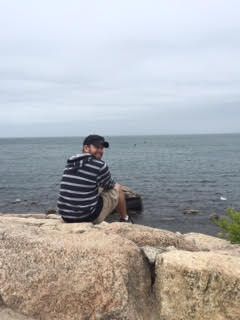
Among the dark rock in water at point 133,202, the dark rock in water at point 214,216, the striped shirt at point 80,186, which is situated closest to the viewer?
the striped shirt at point 80,186

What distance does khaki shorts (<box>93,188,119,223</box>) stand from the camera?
9117 millimetres

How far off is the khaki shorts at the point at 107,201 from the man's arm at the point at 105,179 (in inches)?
4.3

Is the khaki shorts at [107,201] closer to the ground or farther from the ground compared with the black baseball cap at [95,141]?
closer to the ground

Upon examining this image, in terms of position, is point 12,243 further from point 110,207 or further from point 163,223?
point 163,223

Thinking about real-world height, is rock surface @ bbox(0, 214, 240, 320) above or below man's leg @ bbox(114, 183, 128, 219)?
below

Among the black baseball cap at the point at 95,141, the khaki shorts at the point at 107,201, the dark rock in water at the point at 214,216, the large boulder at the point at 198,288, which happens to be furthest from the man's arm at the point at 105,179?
the dark rock in water at the point at 214,216

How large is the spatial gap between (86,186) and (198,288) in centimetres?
311

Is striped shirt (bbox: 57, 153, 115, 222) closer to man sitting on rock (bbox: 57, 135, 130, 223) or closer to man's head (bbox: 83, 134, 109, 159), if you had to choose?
man sitting on rock (bbox: 57, 135, 130, 223)

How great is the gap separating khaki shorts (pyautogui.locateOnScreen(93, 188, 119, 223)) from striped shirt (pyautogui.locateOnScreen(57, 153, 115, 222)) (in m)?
0.29

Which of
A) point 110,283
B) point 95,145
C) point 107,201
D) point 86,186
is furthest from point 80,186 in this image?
point 110,283

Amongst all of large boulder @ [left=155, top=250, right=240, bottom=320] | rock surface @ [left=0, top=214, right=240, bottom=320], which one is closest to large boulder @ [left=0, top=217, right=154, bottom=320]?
rock surface @ [left=0, top=214, right=240, bottom=320]

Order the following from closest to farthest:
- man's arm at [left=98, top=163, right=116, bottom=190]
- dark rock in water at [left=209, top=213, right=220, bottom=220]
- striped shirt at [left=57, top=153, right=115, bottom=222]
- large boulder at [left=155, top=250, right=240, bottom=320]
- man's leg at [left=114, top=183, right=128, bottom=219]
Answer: large boulder at [left=155, top=250, right=240, bottom=320], striped shirt at [left=57, top=153, right=115, bottom=222], man's arm at [left=98, top=163, right=116, bottom=190], man's leg at [left=114, top=183, right=128, bottom=219], dark rock in water at [left=209, top=213, right=220, bottom=220]

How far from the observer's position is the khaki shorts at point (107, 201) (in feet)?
29.9

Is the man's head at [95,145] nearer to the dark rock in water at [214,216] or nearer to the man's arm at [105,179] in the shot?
the man's arm at [105,179]
